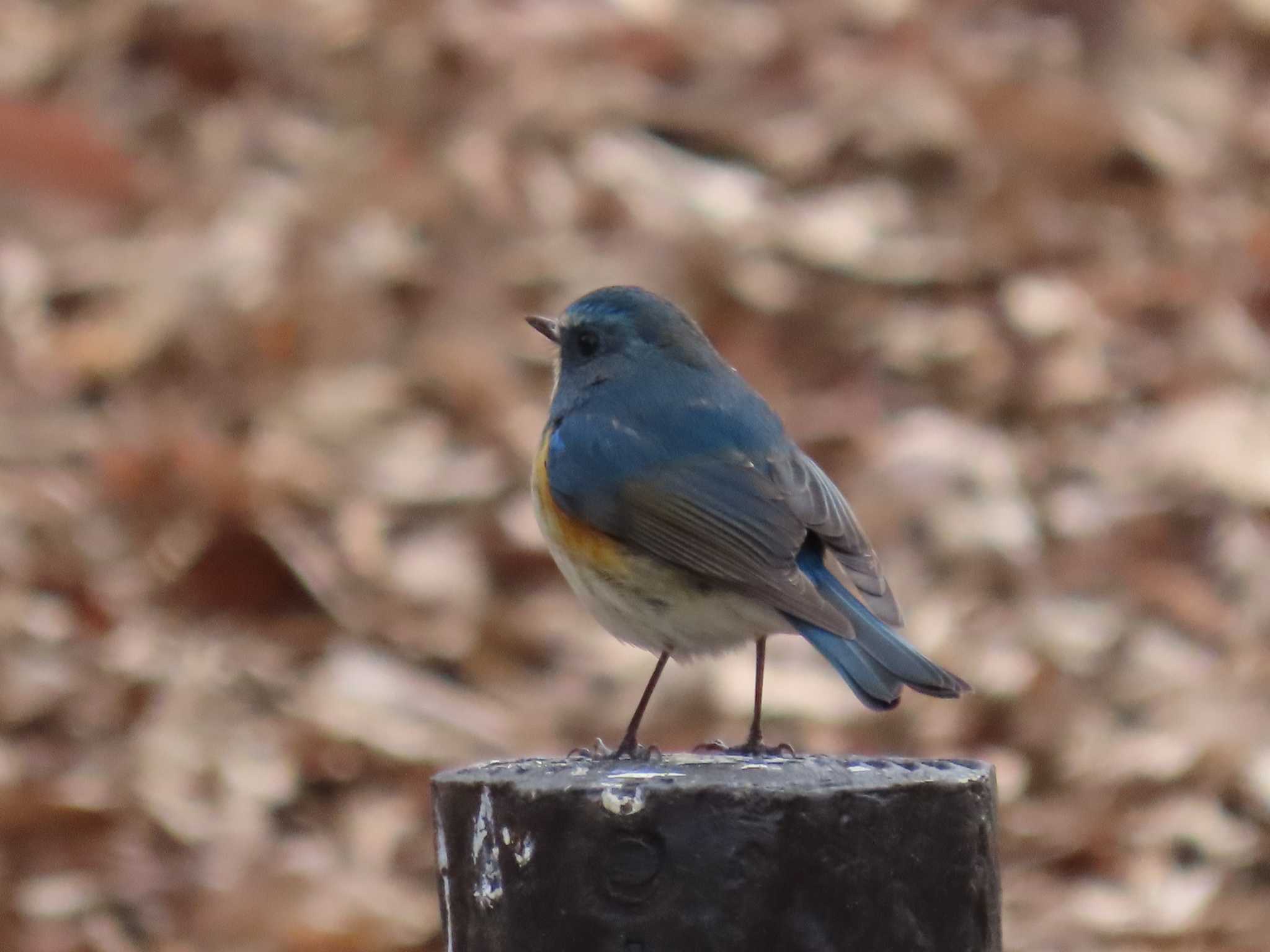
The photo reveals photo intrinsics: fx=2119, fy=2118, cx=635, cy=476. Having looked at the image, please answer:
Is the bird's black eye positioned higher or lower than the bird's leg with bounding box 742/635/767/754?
higher

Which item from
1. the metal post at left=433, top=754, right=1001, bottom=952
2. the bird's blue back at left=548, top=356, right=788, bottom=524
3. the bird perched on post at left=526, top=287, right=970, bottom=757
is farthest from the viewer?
the bird's blue back at left=548, top=356, right=788, bottom=524

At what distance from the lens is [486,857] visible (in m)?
2.11

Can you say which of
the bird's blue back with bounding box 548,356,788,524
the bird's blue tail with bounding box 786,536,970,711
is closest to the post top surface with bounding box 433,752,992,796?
the bird's blue tail with bounding box 786,536,970,711

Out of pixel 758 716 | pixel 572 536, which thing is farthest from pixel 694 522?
pixel 758 716

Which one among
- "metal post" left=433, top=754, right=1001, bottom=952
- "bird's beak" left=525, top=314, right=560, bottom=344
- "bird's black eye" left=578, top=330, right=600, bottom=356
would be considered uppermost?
"bird's beak" left=525, top=314, right=560, bottom=344

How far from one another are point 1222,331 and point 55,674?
12.4 feet

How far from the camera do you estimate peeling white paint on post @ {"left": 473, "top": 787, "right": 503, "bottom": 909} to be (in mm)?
2094

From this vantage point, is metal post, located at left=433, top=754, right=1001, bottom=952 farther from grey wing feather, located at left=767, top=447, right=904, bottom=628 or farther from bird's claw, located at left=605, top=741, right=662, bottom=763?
grey wing feather, located at left=767, top=447, right=904, bottom=628

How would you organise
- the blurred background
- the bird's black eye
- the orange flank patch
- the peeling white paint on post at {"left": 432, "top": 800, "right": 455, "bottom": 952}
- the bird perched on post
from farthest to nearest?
the blurred background
the bird's black eye
the orange flank patch
the bird perched on post
the peeling white paint on post at {"left": 432, "top": 800, "right": 455, "bottom": 952}

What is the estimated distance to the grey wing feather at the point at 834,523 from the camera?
10.3 ft

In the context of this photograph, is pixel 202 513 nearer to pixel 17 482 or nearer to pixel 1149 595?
pixel 17 482

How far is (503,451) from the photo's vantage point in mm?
5281

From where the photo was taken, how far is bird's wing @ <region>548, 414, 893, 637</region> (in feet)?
10.1

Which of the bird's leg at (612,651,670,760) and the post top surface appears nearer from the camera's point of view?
the post top surface
